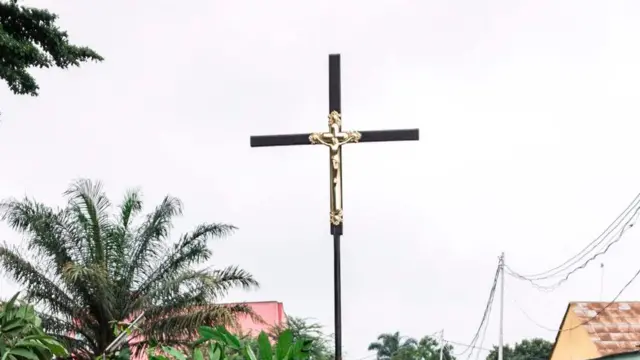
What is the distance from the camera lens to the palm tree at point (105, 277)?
1443 cm

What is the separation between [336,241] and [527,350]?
44.5m

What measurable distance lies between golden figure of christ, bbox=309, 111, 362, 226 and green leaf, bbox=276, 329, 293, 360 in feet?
18.5

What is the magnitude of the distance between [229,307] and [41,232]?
9.72 feet

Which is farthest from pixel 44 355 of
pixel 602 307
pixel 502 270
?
pixel 502 270

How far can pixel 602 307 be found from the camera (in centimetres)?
1784

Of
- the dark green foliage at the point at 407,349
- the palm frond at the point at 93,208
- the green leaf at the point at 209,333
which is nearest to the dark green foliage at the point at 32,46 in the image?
the palm frond at the point at 93,208

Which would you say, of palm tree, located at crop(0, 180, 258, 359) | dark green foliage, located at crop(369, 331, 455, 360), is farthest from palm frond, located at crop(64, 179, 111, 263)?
dark green foliage, located at crop(369, 331, 455, 360)

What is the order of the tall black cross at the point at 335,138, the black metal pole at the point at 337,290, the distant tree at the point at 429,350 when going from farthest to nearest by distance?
the distant tree at the point at 429,350
the tall black cross at the point at 335,138
the black metal pole at the point at 337,290

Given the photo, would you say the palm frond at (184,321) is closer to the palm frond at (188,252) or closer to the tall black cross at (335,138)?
the palm frond at (188,252)

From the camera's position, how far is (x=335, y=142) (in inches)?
326

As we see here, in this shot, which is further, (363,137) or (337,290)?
(363,137)

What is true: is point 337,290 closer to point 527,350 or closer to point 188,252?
point 188,252

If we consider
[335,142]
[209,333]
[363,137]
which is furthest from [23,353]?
[363,137]

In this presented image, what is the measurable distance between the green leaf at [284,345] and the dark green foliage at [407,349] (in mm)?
40835
